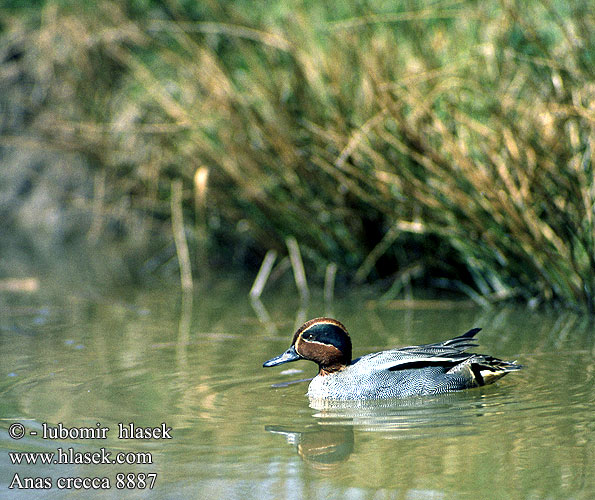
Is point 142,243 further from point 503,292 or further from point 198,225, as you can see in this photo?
point 503,292

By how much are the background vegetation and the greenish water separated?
0.70m

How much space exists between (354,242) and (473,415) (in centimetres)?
364

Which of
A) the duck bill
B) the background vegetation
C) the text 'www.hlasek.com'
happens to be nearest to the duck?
the duck bill

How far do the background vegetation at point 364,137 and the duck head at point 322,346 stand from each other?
1.85 meters

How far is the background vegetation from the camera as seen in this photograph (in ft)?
20.1

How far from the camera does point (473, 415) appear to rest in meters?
3.94

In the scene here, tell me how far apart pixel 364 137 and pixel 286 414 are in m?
3.15

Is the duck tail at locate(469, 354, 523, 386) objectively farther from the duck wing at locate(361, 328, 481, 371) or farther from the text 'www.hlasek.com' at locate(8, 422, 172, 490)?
the text 'www.hlasek.com' at locate(8, 422, 172, 490)

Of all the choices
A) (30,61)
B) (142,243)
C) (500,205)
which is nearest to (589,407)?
(500,205)

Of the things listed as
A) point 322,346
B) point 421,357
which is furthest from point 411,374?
point 322,346

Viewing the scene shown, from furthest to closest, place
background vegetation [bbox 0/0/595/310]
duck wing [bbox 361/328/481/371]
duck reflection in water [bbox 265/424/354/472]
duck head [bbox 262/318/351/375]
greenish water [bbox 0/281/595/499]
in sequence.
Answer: background vegetation [bbox 0/0/595/310] → duck head [bbox 262/318/351/375] → duck wing [bbox 361/328/481/371] → duck reflection in water [bbox 265/424/354/472] → greenish water [bbox 0/281/595/499]

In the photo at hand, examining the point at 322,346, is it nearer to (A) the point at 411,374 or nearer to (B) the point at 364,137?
(A) the point at 411,374

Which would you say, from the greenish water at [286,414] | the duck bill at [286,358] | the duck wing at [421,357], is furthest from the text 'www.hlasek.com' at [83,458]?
the duck wing at [421,357]

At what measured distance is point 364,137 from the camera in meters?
6.82
